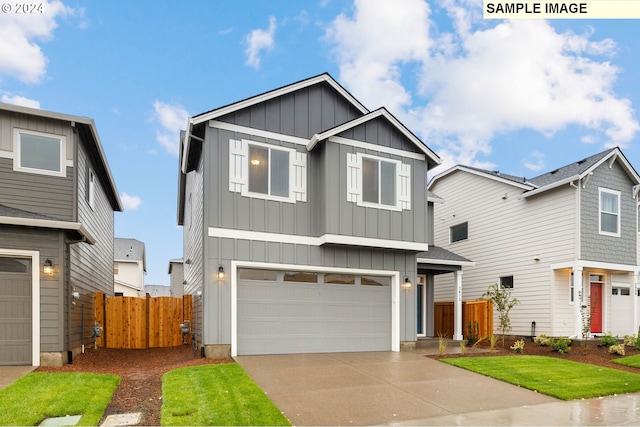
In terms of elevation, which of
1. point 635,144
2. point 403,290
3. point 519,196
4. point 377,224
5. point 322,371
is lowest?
point 322,371

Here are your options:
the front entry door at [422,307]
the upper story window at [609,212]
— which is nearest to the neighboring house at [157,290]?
the front entry door at [422,307]

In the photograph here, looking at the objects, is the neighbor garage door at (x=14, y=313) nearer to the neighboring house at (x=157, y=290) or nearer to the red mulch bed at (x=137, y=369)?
the red mulch bed at (x=137, y=369)

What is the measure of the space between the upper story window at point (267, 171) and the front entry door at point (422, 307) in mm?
6237

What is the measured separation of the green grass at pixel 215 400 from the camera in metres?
5.42

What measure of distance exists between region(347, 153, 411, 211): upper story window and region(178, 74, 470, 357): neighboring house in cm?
3

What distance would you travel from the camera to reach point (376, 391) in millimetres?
7207

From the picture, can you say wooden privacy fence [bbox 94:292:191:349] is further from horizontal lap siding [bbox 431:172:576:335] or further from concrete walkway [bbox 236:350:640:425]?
horizontal lap siding [bbox 431:172:576:335]

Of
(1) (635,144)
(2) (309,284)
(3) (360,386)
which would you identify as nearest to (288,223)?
(2) (309,284)

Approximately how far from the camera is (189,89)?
2870 centimetres

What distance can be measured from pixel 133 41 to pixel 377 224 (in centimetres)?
1524

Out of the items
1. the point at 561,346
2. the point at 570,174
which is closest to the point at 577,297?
the point at 561,346

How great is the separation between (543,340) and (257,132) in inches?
419

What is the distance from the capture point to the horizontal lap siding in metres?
14.5

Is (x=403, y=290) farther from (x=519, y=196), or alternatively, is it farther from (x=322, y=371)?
(x=519, y=196)
